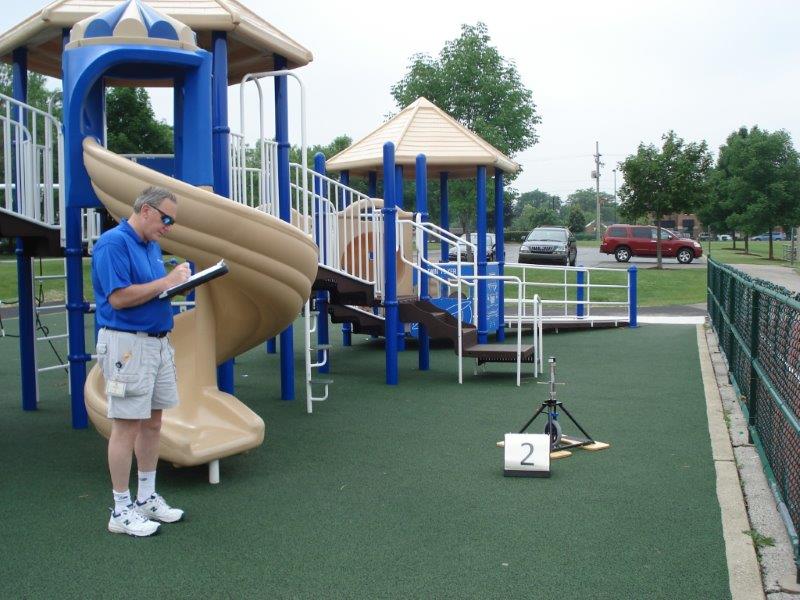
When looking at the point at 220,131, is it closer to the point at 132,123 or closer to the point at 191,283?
the point at 191,283

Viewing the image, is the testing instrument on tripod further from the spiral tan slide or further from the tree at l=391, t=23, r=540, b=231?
the tree at l=391, t=23, r=540, b=231

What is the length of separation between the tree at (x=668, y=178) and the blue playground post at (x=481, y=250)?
71.3 ft

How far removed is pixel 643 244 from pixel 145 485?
38.0m

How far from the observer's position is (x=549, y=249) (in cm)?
3581

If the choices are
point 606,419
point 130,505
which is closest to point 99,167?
point 130,505

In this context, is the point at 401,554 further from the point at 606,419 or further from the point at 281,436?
the point at 606,419

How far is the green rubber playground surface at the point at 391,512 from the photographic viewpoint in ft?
14.6

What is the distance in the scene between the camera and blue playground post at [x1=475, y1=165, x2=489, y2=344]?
547 inches

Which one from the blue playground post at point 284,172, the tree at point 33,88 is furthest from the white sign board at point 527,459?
the tree at point 33,88

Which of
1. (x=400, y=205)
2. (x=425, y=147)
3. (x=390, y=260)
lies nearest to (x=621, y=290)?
(x=425, y=147)

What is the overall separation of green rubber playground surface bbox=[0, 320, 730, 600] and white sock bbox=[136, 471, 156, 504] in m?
0.21

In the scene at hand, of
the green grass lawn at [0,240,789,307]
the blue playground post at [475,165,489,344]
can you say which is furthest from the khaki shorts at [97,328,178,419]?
the green grass lawn at [0,240,789,307]

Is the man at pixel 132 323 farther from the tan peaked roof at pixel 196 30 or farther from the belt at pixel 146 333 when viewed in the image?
the tan peaked roof at pixel 196 30

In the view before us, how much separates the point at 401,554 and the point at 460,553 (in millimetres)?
309
